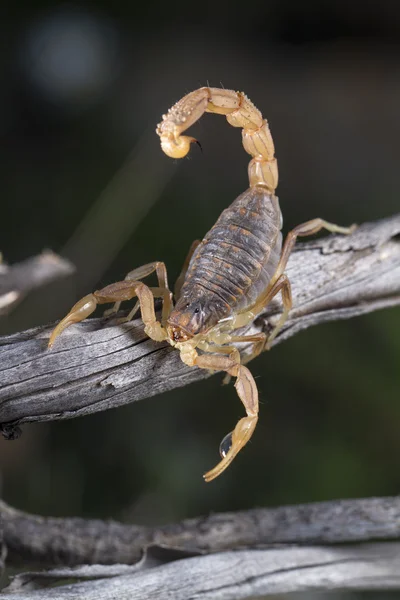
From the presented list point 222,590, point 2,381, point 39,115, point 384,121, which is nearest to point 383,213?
point 384,121

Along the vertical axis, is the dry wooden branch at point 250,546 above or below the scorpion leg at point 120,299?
below

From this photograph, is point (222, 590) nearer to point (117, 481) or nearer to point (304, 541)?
point (304, 541)

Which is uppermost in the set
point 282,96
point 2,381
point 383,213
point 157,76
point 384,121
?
point 157,76

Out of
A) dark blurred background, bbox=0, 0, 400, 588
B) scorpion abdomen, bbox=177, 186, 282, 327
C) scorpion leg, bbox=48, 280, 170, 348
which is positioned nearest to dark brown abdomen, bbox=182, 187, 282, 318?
scorpion abdomen, bbox=177, 186, 282, 327

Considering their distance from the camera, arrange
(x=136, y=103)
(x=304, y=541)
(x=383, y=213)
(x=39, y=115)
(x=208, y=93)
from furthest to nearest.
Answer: (x=136, y=103) < (x=39, y=115) < (x=383, y=213) < (x=304, y=541) < (x=208, y=93)

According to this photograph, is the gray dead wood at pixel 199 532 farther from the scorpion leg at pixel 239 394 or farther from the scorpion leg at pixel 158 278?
the scorpion leg at pixel 158 278

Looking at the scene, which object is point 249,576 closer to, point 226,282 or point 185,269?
point 226,282

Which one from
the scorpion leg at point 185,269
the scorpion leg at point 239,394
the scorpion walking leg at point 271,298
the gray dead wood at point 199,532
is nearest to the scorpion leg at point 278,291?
the scorpion walking leg at point 271,298
